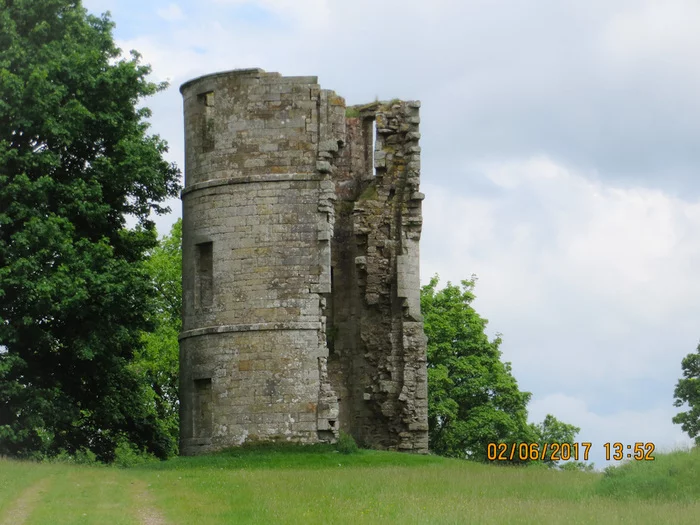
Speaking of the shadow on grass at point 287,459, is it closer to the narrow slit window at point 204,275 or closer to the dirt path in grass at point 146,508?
the narrow slit window at point 204,275

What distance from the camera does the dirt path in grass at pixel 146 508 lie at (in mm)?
19967

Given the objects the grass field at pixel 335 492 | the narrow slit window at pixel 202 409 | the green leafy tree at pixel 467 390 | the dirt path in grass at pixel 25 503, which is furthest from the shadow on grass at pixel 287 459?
the green leafy tree at pixel 467 390

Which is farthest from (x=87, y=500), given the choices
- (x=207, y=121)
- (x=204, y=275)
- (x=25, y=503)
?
(x=207, y=121)

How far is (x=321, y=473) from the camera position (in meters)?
27.5

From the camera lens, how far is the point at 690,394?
4856cm

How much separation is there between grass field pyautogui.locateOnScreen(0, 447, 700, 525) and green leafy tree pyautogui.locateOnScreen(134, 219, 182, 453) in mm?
15730

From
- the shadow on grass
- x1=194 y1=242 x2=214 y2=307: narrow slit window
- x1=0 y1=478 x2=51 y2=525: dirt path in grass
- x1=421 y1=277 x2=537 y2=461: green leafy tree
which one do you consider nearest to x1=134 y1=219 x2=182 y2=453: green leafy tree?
x1=421 y1=277 x2=537 y2=461: green leafy tree

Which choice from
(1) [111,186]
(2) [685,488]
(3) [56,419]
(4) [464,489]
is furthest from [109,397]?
(2) [685,488]

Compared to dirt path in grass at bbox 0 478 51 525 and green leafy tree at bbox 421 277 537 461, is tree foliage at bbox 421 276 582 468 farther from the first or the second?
dirt path in grass at bbox 0 478 51 525

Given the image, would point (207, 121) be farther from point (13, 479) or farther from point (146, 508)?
point (146, 508)

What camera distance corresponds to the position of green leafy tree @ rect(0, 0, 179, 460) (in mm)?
29922

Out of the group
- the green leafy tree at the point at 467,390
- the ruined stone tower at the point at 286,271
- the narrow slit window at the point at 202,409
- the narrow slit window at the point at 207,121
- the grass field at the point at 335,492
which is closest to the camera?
the grass field at the point at 335,492

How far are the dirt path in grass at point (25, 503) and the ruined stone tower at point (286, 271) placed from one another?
24.5ft

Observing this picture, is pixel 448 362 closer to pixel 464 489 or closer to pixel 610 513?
pixel 464 489
